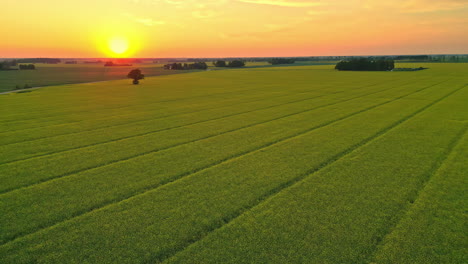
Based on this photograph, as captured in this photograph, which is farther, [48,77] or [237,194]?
[48,77]

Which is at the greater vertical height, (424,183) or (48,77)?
(48,77)

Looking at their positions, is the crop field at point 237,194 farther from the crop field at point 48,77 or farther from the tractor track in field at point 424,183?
the crop field at point 48,77

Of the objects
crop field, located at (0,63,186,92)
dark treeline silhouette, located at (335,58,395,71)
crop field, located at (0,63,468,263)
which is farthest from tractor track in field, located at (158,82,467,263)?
dark treeline silhouette, located at (335,58,395,71)

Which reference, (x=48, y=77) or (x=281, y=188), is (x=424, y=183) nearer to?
(x=281, y=188)

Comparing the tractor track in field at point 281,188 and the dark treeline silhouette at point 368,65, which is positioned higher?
the dark treeline silhouette at point 368,65

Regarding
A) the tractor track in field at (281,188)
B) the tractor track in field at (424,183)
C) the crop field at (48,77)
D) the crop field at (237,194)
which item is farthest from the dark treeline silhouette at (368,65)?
the tractor track in field at (281,188)

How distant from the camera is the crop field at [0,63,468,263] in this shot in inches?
265

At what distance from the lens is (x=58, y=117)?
24219 millimetres

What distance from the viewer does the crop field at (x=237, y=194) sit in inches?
265

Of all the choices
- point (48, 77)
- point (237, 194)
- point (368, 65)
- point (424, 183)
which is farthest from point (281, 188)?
point (368, 65)

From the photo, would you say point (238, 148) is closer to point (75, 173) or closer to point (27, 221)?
point (75, 173)

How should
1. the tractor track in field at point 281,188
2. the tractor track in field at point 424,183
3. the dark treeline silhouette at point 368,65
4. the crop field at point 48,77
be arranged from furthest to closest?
the dark treeline silhouette at point 368,65 < the crop field at point 48,77 < the tractor track in field at point 424,183 < the tractor track in field at point 281,188

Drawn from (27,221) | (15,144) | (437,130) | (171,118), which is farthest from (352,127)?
(15,144)

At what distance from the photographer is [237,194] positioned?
30.9 feet
